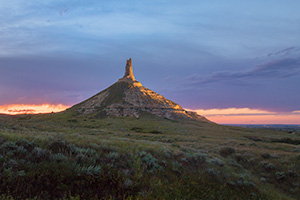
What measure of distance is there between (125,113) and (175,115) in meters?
35.9

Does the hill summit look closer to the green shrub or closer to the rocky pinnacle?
the rocky pinnacle

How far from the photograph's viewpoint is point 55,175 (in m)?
5.60

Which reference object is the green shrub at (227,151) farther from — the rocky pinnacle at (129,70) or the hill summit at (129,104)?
the rocky pinnacle at (129,70)

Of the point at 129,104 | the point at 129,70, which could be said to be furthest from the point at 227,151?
the point at 129,70

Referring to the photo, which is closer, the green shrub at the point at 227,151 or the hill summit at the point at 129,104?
the green shrub at the point at 227,151

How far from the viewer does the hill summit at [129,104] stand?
398ft

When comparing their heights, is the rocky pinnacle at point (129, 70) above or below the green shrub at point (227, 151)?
above

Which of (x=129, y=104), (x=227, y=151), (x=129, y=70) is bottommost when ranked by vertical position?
(x=227, y=151)

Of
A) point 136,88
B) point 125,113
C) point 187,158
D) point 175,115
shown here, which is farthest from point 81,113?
point 187,158

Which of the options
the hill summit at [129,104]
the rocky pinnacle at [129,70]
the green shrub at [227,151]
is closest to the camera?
the green shrub at [227,151]

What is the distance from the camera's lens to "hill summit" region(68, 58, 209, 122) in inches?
4776

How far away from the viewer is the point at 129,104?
132875 millimetres

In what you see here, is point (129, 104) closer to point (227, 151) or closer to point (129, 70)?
point (129, 70)

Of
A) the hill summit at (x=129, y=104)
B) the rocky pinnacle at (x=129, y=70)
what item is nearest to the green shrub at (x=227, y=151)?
the hill summit at (x=129, y=104)
